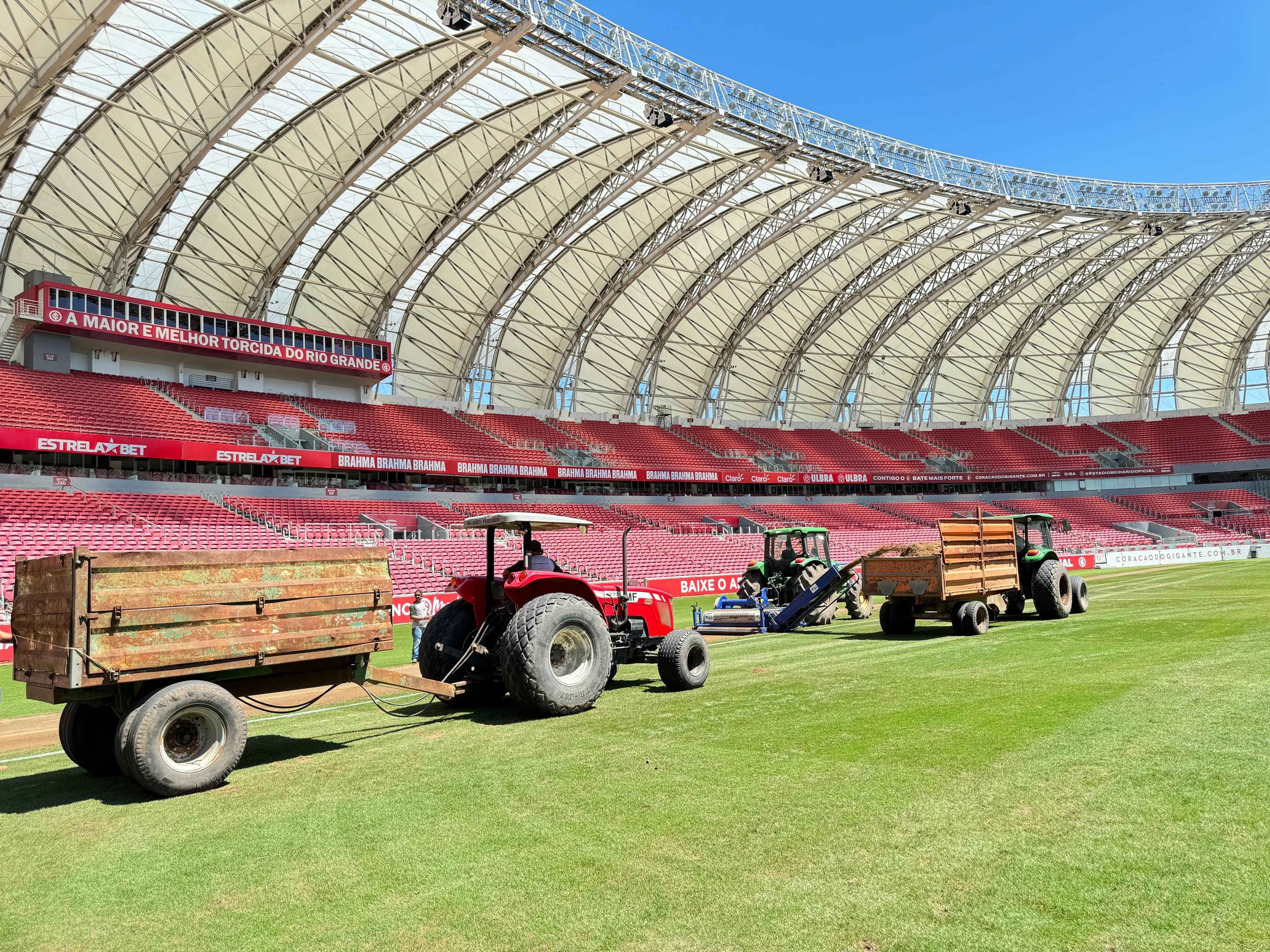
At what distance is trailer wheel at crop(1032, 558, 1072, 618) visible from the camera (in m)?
16.4

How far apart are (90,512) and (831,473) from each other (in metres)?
43.3

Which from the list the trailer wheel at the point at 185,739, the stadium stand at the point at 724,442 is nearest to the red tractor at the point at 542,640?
the trailer wheel at the point at 185,739

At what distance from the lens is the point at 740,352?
181 feet

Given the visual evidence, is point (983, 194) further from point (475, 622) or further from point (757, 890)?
point (757, 890)

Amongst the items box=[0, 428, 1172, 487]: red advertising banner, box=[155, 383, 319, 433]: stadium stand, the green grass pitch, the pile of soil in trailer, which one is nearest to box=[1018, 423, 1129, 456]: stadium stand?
box=[0, 428, 1172, 487]: red advertising banner

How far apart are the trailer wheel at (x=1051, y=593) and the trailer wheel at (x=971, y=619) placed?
7.06ft

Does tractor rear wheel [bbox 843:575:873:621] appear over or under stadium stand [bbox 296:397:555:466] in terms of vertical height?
under

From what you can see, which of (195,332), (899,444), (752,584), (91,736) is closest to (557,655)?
(91,736)

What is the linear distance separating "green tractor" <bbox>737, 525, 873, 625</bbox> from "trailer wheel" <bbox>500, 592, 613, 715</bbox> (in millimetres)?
10462

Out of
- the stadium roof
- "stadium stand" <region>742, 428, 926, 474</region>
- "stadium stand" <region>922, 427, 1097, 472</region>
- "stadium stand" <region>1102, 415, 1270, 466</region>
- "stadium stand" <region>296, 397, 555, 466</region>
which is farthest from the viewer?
"stadium stand" <region>922, 427, 1097, 472</region>

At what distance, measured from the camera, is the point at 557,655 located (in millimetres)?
9117

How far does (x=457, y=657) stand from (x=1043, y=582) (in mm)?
12337

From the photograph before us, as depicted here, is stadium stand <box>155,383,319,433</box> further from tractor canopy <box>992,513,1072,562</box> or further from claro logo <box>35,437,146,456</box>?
tractor canopy <box>992,513,1072,562</box>

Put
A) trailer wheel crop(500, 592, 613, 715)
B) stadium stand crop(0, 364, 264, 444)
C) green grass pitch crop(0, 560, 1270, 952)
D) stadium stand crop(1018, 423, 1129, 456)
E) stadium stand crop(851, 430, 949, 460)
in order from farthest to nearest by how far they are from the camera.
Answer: stadium stand crop(1018, 423, 1129, 456) < stadium stand crop(851, 430, 949, 460) < stadium stand crop(0, 364, 264, 444) < trailer wheel crop(500, 592, 613, 715) < green grass pitch crop(0, 560, 1270, 952)
